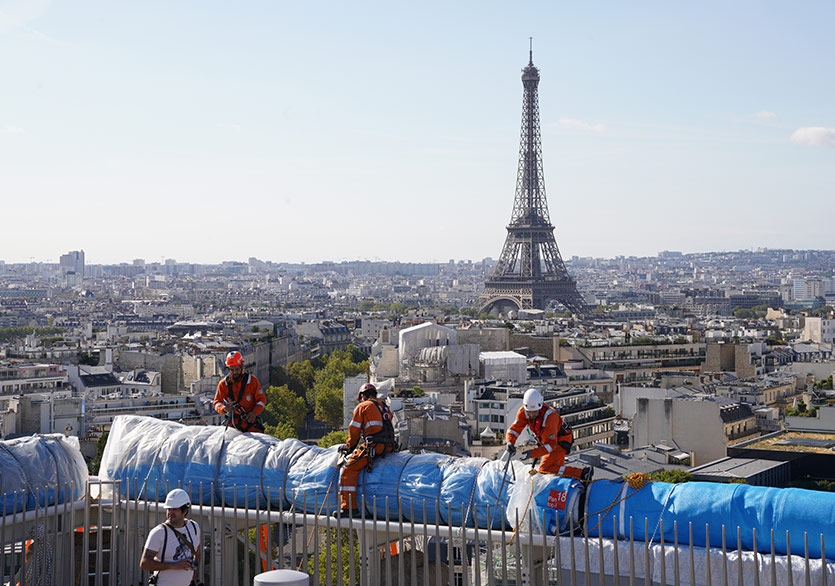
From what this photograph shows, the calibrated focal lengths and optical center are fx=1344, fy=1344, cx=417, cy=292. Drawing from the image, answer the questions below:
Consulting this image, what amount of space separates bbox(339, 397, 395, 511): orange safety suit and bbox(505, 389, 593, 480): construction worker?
99 centimetres

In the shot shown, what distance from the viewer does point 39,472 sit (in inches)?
375

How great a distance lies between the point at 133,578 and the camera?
929 cm

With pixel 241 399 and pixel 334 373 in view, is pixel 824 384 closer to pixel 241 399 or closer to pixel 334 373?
pixel 334 373

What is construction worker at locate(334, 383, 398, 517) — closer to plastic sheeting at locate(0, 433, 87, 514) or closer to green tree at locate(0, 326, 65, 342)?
plastic sheeting at locate(0, 433, 87, 514)

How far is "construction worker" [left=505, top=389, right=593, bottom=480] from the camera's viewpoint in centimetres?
891

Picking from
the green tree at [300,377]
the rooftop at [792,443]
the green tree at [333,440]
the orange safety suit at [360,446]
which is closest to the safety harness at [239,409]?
the orange safety suit at [360,446]

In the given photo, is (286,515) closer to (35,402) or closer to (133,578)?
(133,578)

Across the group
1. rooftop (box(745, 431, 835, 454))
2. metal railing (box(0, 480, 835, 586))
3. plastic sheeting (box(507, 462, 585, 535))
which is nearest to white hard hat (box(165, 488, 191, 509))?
metal railing (box(0, 480, 835, 586))

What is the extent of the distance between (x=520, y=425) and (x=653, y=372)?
44.1 m

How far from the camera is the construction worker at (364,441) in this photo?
9.23 m

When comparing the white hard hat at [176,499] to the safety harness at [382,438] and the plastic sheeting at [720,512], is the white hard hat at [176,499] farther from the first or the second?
the plastic sheeting at [720,512]

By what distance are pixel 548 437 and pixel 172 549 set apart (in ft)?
9.02

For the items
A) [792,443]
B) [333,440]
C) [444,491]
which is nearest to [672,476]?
[792,443]

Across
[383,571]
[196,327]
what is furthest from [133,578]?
[196,327]
